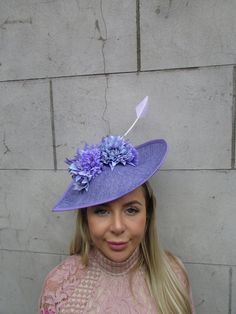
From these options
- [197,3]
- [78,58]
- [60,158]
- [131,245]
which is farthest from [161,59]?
[131,245]

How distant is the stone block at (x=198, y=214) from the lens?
1465mm

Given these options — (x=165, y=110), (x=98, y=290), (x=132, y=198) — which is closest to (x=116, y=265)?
(x=98, y=290)

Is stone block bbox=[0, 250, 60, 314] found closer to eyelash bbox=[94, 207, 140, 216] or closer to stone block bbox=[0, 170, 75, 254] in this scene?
stone block bbox=[0, 170, 75, 254]

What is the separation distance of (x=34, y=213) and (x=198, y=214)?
3.11 ft

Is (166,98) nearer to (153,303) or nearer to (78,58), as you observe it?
(78,58)

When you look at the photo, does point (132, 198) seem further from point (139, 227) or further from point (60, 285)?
point (60, 285)

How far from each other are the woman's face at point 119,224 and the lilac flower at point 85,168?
0.11 metres

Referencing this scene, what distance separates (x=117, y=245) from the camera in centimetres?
112

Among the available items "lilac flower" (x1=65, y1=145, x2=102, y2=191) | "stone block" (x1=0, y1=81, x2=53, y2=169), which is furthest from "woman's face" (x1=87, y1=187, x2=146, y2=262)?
"stone block" (x1=0, y1=81, x2=53, y2=169)

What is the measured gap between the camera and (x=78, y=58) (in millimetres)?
1521

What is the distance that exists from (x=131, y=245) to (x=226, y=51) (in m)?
1.00

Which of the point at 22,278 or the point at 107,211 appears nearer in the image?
the point at 107,211

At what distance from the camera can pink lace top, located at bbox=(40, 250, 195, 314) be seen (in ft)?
3.90

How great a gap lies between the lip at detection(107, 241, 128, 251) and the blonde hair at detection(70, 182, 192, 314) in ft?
0.70
